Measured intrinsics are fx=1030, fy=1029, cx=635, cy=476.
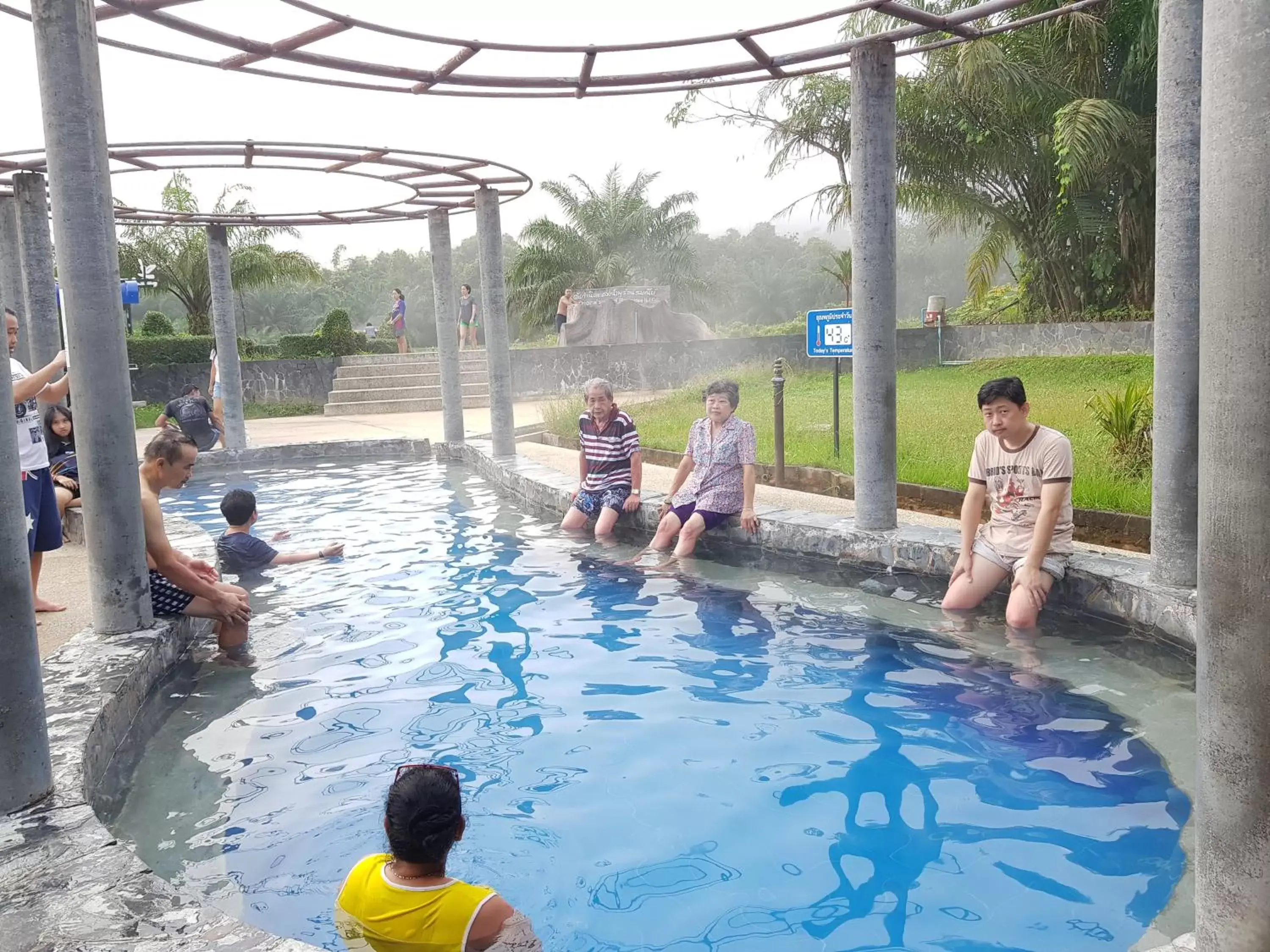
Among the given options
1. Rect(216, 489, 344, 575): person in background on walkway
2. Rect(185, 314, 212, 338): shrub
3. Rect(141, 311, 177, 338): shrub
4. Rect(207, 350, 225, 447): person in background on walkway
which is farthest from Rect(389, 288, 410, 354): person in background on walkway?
Rect(216, 489, 344, 575): person in background on walkway

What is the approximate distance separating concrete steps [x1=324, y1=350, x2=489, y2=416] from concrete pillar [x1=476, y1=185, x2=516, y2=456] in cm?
960

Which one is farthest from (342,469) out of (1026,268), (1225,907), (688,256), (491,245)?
(688,256)

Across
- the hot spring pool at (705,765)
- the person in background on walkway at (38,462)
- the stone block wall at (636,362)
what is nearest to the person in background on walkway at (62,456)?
the person in background on walkway at (38,462)

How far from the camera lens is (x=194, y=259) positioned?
29688mm

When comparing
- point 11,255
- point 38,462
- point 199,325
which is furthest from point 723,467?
point 199,325

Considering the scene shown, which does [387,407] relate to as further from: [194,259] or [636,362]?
[194,259]

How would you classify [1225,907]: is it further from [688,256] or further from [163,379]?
[688,256]

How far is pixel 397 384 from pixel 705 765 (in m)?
20.0

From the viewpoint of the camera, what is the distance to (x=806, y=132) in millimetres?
22609

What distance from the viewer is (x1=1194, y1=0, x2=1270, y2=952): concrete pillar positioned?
6.60 feet

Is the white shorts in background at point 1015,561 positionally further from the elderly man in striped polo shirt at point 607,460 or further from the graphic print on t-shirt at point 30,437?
the graphic print on t-shirt at point 30,437

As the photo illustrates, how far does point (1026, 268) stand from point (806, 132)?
5.59 meters

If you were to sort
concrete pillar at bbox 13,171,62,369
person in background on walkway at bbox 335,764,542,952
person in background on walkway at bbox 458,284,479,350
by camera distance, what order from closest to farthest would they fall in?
1. person in background on walkway at bbox 335,764,542,952
2. concrete pillar at bbox 13,171,62,369
3. person in background on walkway at bbox 458,284,479,350

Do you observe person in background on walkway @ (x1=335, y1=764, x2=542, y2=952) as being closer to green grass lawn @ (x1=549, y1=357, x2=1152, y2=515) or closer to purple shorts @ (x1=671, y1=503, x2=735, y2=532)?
purple shorts @ (x1=671, y1=503, x2=735, y2=532)
